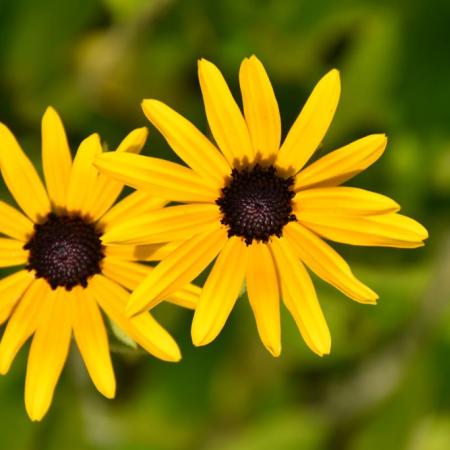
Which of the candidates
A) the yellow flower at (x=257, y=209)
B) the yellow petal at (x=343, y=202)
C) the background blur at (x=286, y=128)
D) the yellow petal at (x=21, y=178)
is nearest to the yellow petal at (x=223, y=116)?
the yellow flower at (x=257, y=209)

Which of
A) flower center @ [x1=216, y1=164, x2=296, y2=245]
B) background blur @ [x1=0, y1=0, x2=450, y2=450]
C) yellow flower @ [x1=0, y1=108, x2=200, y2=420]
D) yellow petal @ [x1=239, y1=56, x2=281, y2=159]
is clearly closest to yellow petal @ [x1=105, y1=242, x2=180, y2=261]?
yellow flower @ [x1=0, y1=108, x2=200, y2=420]

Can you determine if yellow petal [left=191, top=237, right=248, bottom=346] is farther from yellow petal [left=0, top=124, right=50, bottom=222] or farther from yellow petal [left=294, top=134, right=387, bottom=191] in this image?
yellow petal [left=0, top=124, right=50, bottom=222]

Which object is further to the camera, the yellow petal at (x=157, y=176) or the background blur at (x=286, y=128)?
the background blur at (x=286, y=128)

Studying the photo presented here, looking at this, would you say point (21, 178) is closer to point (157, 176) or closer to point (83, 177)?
point (83, 177)

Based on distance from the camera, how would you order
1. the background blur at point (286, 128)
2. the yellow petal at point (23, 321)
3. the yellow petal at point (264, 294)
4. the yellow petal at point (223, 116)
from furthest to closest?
1. the background blur at point (286, 128)
2. the yellow petal at point (23, 321)
3. the yellow petal at point (264, 294)
4. the yellow petal at point (223, 116)

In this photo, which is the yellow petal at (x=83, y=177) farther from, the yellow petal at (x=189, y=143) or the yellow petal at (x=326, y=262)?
the yellow petal at (x=326, y=262)

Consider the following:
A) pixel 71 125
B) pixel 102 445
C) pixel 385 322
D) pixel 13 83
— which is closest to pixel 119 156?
pixel 71 125

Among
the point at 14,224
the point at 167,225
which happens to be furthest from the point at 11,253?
the point at 167,225
